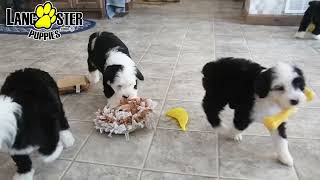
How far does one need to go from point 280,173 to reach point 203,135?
563 millimetres

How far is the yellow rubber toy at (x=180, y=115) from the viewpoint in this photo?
2.26 metres

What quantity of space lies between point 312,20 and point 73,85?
3.28m

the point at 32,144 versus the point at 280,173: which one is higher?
the point at 32,144

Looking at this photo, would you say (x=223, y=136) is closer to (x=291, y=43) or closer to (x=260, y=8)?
(x=291, y=43)

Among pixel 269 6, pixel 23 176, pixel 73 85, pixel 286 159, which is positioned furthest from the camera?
pixel 269 6

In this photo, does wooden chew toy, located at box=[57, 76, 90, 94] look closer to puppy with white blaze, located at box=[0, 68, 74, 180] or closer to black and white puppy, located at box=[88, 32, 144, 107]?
black and white puppy, located at box=[88, 32, 144, 107]

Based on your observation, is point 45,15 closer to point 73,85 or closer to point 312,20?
point 73,85

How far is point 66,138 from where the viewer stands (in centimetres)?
204

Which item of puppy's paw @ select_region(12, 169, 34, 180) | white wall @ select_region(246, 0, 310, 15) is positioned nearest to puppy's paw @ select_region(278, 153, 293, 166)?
puppy's paw @ select_region(12, 169, 34, 180)

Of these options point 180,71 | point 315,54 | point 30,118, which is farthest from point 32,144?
point 315,54

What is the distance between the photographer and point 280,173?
1.79 metres

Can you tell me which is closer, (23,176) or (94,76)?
(23,176)

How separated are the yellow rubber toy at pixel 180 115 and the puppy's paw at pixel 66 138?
75 cm

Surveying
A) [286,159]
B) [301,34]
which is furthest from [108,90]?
[301,34]
